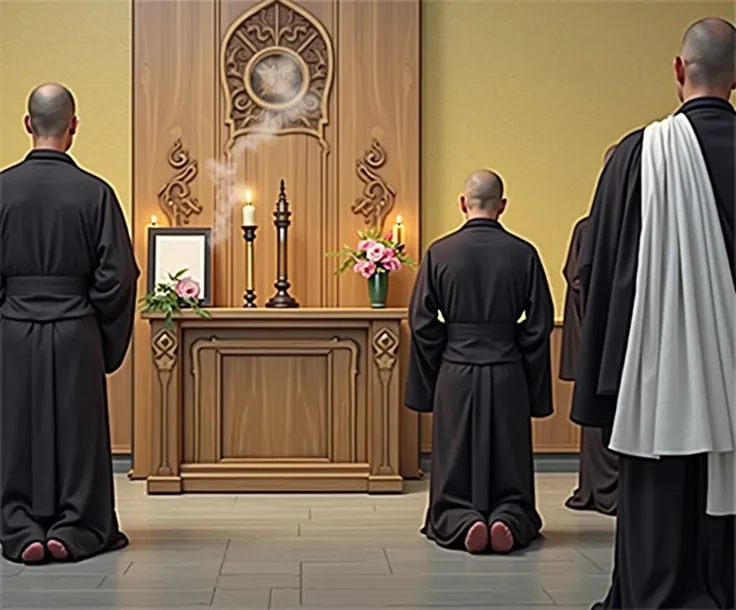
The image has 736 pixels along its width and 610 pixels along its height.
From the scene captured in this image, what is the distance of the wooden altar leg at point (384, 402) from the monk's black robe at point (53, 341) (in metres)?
2.17

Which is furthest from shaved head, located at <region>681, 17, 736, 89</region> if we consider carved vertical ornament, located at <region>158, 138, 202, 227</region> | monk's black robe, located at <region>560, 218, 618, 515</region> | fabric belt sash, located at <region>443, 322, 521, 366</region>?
carved vertical ornament, located at <region>158, 138, 202, 227</region>

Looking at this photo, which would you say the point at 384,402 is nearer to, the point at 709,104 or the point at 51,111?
the point at 51,111

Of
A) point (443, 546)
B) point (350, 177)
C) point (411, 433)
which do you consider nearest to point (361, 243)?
point (350, 177)

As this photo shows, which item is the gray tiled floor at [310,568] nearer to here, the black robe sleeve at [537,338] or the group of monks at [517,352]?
the group of monks at [517,352]

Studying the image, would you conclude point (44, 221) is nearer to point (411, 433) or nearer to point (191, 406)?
point (191, 406)

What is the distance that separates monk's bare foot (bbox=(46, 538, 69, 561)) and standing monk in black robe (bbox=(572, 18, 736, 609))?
7.25ft

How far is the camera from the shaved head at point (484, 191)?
5.23m

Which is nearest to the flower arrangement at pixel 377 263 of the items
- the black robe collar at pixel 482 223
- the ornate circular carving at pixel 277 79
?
the ornate circular carving at pixel 277 79

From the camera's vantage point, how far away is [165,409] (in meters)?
6.71

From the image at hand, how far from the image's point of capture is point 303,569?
4.58 meters

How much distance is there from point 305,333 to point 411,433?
1.04m

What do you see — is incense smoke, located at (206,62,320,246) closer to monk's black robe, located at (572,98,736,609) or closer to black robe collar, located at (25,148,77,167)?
black robe collar, located at (25,148,77,167)

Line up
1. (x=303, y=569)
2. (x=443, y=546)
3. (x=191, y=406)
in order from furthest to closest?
(x=191, y=406) < (x=443, y=546) < (x=303, y=569)

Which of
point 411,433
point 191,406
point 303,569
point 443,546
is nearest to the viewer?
point 303,569
